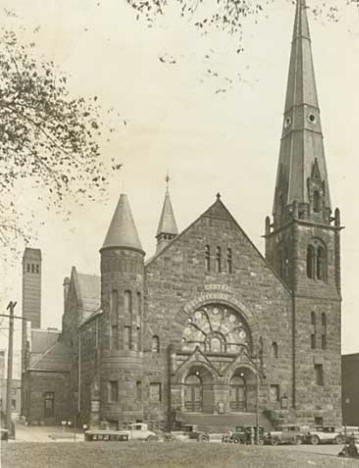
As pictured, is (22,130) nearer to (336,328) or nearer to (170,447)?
(170,447)

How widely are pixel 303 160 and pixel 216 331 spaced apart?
7067 millimetres

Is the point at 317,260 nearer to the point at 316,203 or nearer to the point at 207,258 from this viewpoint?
the point at 316,203

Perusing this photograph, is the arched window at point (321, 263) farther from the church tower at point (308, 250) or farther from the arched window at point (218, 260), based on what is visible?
the arched window at point (218, 260)

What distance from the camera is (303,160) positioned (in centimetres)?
2889

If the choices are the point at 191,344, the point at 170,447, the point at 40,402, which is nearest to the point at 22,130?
the point at 170,447

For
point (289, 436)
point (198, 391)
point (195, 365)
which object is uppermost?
point (195, 365)

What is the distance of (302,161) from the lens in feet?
94.9

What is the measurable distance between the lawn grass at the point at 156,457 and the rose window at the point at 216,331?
36.1 feet

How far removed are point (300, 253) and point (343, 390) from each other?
339 inches

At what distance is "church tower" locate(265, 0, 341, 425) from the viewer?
2767cm

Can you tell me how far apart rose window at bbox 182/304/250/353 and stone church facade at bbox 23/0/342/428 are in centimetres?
4

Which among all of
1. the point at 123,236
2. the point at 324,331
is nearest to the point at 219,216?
the point at 123,236

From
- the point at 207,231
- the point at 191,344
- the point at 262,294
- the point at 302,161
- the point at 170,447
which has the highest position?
the point at 302,161

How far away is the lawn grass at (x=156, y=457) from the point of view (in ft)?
39.1
